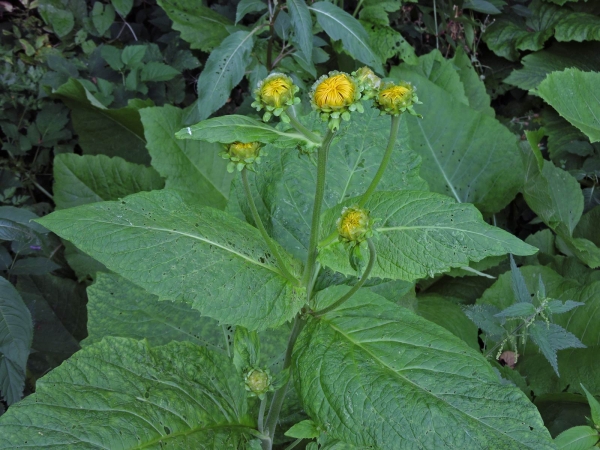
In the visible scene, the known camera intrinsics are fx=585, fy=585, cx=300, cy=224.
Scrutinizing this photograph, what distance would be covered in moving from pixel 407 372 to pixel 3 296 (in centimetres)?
99

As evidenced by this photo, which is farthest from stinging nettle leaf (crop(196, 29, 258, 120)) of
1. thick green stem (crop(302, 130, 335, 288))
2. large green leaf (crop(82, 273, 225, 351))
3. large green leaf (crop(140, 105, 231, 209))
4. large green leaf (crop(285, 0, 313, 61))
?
thick green stem (crop(302, 130, 335, 288))

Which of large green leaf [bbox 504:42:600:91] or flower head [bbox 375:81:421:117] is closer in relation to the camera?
flower head [bbox 375:81:421:117]

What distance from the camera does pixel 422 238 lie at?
114 centimetres

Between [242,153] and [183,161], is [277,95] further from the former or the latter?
[183,161]

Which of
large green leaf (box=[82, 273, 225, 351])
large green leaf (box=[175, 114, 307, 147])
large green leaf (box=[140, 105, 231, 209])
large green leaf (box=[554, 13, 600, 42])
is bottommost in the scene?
large green leaf (box=[82, 273, 225, 351])

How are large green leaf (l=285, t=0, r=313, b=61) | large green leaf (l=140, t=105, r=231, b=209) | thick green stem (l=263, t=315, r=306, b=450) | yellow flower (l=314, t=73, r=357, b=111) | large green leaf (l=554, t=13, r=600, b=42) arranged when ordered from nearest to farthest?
1. yellow flower (l=314, t=73, r=357, b=111)
2. thick green stem (l=263, t=315, r=306, b=450)
3. large green leaf (l=285, t=0, r=313, b=61)
4. large green leaf (l=140, t=105, r=231, b=209)
5. large green leaf (l=554, t=13, r=600, b=42)

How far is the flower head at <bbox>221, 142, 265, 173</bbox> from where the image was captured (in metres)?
1.04

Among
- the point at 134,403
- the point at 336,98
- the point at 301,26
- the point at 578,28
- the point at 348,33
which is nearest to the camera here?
the point at 336,98

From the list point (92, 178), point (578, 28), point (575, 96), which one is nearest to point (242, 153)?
point (92, 178)

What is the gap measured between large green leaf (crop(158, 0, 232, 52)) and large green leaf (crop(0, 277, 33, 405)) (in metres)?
1.25

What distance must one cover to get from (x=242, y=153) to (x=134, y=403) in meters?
0.55

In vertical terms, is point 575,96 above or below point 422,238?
below

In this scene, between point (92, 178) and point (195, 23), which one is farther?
point (195, 23)

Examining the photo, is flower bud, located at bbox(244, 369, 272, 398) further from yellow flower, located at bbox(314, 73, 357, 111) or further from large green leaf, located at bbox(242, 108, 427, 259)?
yellow flower, located at bbox(314, 73, 357, 111)
